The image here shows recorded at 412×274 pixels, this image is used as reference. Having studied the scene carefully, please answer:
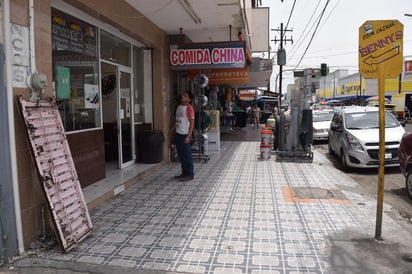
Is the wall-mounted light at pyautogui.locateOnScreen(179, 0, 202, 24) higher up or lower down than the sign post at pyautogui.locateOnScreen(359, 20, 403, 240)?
higher up

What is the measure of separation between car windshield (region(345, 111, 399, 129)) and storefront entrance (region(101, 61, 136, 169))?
5.88 meters

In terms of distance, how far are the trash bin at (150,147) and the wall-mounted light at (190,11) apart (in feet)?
9.29

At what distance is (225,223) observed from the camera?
4949mm

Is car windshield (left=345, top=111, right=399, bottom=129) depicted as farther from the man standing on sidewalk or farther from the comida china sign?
the man standing on sidewalk

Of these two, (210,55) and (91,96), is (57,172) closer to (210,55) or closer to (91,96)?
(91,96)

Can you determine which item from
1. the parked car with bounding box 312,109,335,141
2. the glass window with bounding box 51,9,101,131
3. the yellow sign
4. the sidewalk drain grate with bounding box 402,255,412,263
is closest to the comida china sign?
the glass window with bounding box 51,9,101,131

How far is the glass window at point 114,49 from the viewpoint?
23.0ft

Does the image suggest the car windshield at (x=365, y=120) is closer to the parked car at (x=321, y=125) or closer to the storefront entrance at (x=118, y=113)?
the parked car at (x=321, y=125)

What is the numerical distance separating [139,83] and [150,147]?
1.69 m

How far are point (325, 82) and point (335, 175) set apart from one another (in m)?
91.5

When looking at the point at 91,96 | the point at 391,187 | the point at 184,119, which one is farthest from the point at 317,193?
the point at 91,96

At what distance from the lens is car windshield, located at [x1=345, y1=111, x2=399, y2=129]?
32.2ft

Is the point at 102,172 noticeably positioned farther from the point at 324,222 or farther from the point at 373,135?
the point at 373,135

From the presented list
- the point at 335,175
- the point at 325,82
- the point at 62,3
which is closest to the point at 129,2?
the point at 62,3
